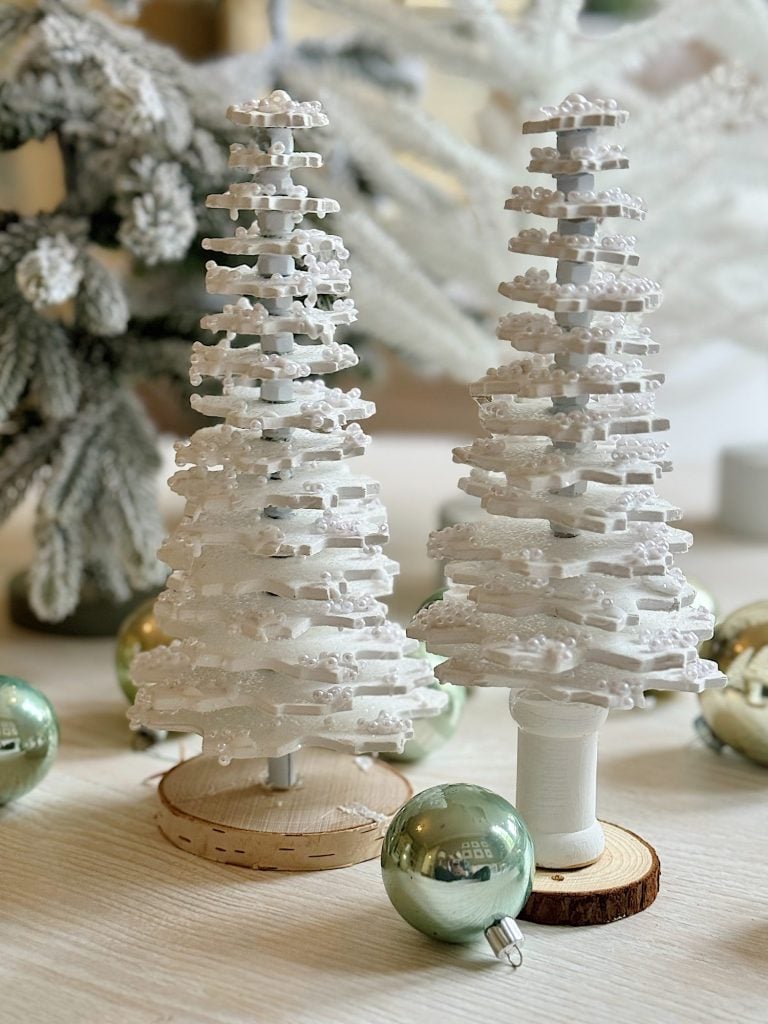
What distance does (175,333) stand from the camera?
1355 millimetres

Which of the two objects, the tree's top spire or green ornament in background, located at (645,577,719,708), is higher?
the tree's top spire

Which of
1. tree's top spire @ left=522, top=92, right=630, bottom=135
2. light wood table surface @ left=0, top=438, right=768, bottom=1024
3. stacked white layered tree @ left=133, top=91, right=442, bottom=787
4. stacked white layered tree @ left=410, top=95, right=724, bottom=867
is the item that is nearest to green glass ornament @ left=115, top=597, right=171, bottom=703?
light wood table surface @ left=0, top=438, right=768, bottom=1024

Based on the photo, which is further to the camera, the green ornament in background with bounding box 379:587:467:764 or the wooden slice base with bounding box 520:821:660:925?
the green ornament in background with bounding box 379:587:467:764

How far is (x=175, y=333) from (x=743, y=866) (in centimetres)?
77

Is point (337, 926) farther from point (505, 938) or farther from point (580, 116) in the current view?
point (580, 116)

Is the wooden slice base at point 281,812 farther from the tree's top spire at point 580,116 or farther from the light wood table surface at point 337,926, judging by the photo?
the tree's top spire at point 580,116

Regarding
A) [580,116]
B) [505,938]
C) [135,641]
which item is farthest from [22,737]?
[580,116]

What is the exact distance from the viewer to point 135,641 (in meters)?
1.12

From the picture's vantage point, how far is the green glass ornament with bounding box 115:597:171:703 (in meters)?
1.12

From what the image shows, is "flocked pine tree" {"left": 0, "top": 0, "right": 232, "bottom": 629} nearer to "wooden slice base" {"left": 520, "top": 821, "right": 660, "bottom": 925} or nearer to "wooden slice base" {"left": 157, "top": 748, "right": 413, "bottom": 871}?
"wooden slice base" {"left": 157, "top": 748, "right": 413, "bottom": 871}

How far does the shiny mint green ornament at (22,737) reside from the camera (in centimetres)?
96

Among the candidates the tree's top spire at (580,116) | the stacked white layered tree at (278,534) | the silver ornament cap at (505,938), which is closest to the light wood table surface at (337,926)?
the silver ornament cap at (505,938)

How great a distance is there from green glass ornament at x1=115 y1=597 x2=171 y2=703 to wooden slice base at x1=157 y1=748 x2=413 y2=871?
0.12 metres

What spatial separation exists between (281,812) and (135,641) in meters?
0.24
